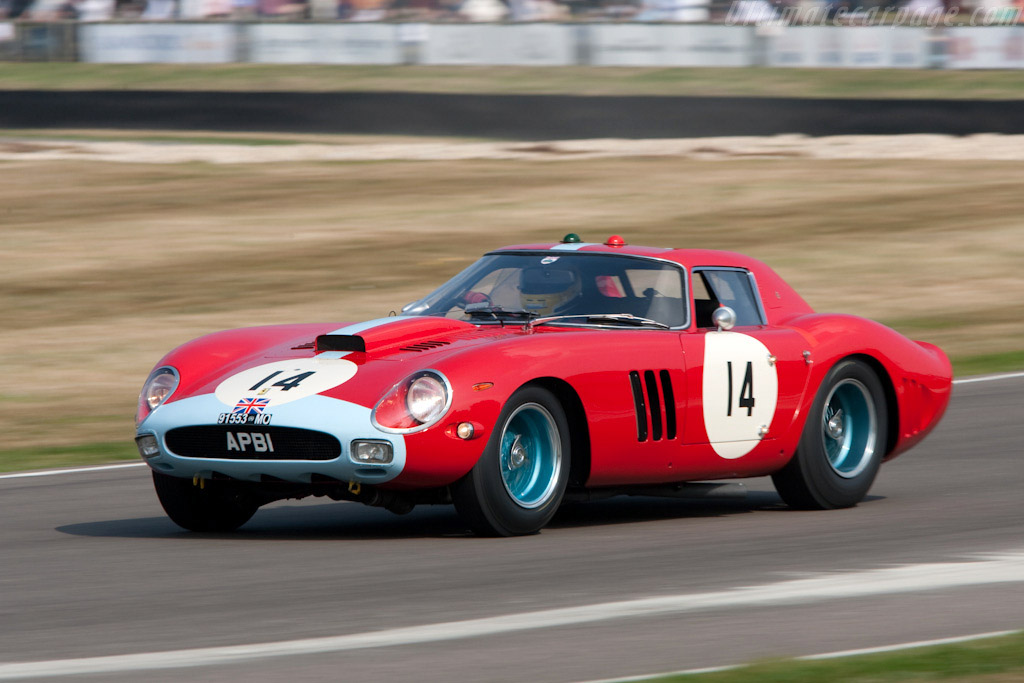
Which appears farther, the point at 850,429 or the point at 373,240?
the point at 373,240

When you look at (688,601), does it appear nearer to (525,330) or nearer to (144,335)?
(525,330)

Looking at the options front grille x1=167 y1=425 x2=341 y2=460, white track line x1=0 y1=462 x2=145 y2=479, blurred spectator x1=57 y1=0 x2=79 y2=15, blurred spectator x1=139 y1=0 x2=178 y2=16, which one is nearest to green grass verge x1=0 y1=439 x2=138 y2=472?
white track line x1=0 y1=462 x2=145 y2=479

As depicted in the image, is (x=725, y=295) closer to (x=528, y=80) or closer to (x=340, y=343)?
(x=340, y=343)

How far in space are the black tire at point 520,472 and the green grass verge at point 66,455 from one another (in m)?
3.45

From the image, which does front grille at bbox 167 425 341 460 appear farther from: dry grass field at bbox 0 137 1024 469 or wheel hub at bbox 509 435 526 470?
dry grass field at bbox 0 137 1024 469

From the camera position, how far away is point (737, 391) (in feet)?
Answer: 23.9

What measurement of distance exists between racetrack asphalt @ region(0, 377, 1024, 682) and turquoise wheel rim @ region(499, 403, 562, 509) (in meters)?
0.19

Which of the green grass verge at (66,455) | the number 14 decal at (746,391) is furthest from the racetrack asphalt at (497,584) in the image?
the green grass verge at (66,455)

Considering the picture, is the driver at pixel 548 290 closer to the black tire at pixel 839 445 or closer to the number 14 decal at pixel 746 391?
the number 14 decal at pixel 746 391

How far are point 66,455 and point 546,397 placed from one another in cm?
399

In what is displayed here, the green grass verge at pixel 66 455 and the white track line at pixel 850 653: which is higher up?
the white track line at pixel 850 653

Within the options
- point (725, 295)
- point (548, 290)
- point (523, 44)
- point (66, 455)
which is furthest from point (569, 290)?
point (523, 44)

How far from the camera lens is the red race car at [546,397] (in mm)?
6309

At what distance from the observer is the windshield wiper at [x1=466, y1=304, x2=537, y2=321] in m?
7.25
